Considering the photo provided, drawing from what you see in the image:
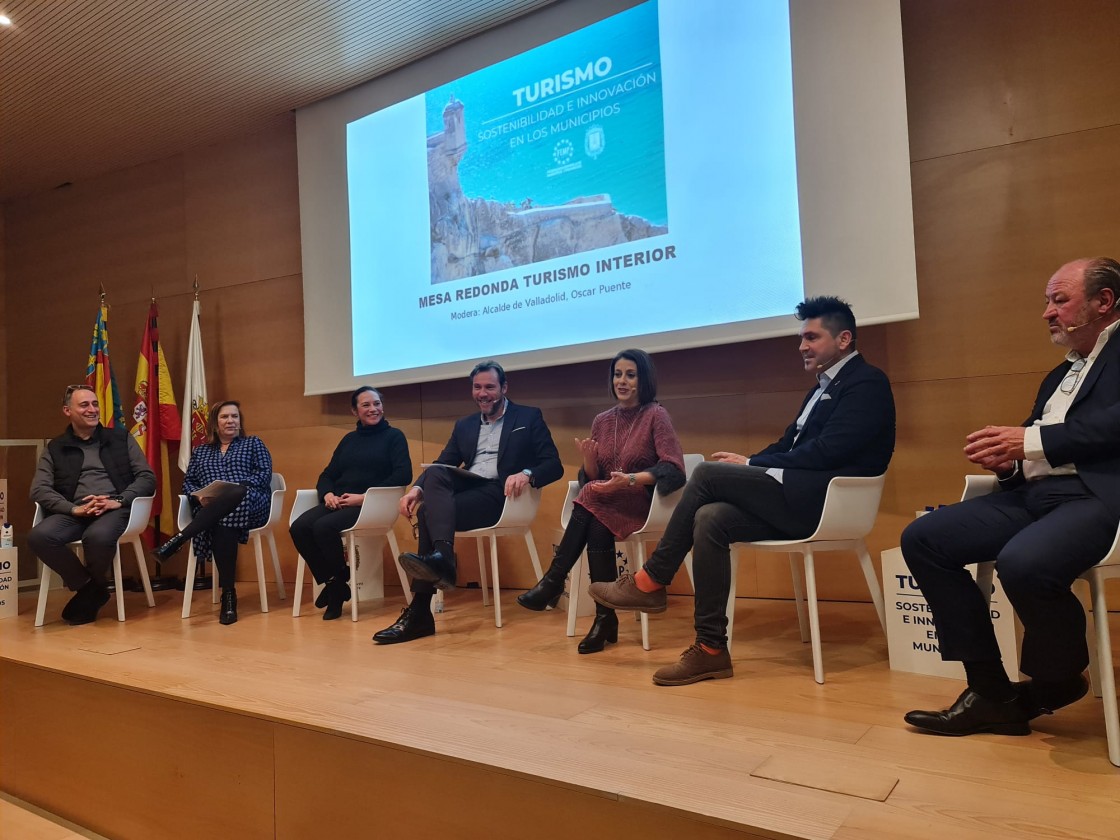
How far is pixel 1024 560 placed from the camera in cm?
168

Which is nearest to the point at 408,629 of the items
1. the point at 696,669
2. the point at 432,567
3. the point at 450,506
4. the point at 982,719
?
the point at 432,567

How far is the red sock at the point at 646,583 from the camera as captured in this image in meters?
2.48

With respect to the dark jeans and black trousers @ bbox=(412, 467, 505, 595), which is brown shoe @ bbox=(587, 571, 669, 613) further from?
the dark jeans

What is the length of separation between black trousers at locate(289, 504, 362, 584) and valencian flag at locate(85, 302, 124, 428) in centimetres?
242

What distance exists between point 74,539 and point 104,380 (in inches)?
74.3

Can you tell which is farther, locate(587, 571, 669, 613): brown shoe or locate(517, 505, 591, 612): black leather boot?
locate(517, 505, 591, 612): black leather boot

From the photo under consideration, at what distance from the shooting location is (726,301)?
11.7 ft

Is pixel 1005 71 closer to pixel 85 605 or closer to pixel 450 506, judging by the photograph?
pixel 450 506

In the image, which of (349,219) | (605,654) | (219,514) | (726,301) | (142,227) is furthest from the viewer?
(142,227)

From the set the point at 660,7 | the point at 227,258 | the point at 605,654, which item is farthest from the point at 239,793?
the point at 227,258

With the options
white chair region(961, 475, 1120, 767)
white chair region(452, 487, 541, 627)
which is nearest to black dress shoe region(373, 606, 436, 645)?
→ white chair region(452, 487, 541, 627)

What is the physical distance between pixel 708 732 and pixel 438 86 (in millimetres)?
3890

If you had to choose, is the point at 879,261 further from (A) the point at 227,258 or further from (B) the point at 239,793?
(A) the point at 227,258

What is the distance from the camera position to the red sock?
2.48 meters
